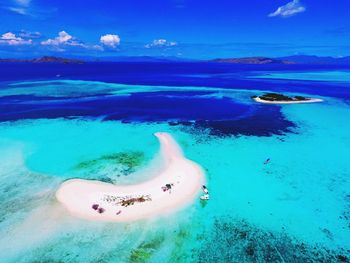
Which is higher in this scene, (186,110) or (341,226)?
(341,226)

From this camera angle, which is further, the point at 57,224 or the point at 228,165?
the point at 228,165

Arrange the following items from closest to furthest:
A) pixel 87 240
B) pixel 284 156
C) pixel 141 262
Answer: pixel 141 262 → pixel 87 240 → pixel 284 156

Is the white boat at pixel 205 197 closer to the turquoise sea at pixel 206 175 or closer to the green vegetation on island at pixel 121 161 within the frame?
the turquoise sea at pixel 206 175

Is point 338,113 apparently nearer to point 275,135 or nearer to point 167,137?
point 275,135

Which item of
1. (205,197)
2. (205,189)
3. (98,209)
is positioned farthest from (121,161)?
(205,197)

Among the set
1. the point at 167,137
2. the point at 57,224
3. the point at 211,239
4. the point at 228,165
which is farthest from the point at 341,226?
the point at 167,137

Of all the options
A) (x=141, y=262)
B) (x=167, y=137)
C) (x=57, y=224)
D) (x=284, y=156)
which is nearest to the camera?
(x=141, y=262)

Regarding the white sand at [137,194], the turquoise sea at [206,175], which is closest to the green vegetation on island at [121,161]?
the turquoise sea at [206,175]

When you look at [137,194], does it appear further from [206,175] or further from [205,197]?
[206,175]

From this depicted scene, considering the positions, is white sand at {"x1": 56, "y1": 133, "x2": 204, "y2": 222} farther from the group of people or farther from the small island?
the small island
